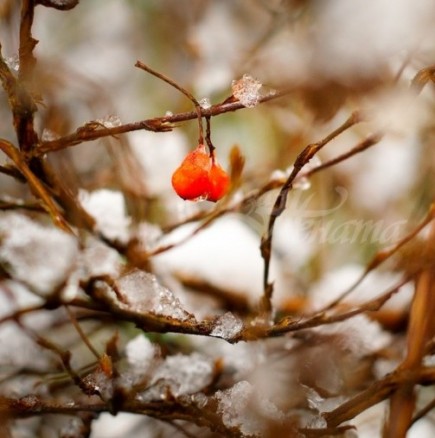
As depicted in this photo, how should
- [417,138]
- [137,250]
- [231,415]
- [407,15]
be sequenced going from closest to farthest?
1. [231,415]
2. [137,250]
3. [407,15]
4. [417,138]

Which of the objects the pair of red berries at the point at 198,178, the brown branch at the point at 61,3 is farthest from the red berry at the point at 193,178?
the brown branch at the point at 61,3

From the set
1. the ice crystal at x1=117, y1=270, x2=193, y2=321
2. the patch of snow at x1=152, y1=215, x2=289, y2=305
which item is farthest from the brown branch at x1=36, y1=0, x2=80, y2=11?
the patch of snow at x1=152, y1=215, x2=289, y2=305

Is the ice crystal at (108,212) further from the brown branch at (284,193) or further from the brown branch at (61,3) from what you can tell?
the brown branch at (61,3)

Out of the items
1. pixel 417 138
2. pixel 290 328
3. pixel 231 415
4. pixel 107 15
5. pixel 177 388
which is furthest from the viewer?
pixel 107 15

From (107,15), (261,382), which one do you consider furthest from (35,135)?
(107,15)

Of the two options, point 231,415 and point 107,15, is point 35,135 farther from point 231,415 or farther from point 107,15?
point 107,15
